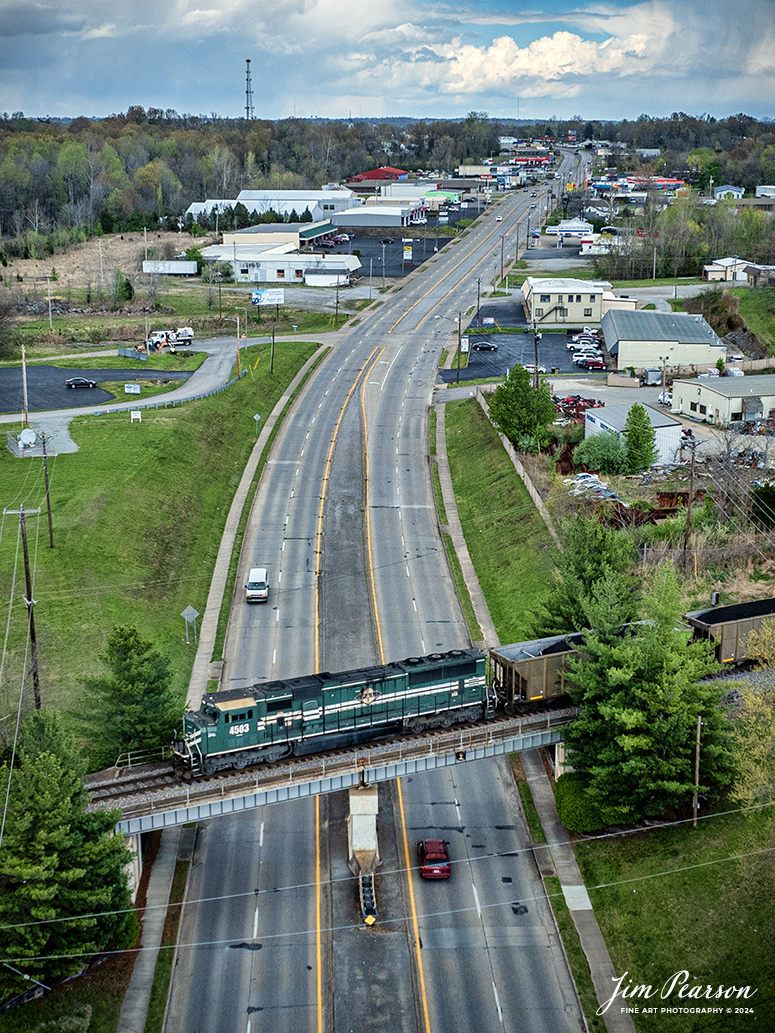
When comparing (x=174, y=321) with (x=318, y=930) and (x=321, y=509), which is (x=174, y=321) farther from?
(x=318, y=930)

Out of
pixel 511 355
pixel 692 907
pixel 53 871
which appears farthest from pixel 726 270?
pixel 53 871

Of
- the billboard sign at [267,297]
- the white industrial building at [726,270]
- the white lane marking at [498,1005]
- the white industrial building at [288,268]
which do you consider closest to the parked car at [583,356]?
the billboard sign at [267,297]

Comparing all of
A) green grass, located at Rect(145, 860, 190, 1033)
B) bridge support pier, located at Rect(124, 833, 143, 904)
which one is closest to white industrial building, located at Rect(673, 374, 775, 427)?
green grass, located at Rect(145, 860, 190, 1033)

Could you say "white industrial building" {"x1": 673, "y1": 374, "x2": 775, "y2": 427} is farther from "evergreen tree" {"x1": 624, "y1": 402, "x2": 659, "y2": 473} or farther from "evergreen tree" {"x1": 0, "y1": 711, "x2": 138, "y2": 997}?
"evergreen tree" {"x1": 0, "y1": 711, "x2": 138, "y2": 997}

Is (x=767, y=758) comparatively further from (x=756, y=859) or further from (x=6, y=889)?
(x=6, y=889)

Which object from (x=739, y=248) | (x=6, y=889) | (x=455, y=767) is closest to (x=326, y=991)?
(x=6, y=889)

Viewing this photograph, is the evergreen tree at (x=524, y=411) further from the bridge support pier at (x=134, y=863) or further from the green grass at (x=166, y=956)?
the bridge support pier at (x=134, y=863)
